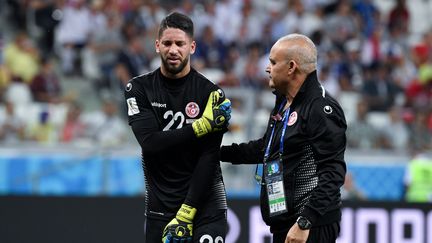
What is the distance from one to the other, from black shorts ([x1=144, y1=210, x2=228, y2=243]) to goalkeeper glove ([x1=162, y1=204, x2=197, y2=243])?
0.32 feet

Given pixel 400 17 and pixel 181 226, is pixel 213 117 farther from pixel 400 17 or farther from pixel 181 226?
pixel 400 17

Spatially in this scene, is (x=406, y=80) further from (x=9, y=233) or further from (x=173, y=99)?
(x=173, y=99)

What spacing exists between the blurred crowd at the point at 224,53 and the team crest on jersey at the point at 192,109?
746 centimetres

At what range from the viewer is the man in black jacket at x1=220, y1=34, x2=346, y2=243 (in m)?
6.00

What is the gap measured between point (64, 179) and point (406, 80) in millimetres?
7233

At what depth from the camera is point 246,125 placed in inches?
492

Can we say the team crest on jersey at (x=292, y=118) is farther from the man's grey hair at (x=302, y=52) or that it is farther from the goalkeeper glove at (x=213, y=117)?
the goalkeeper glove at (x=213, y=117)

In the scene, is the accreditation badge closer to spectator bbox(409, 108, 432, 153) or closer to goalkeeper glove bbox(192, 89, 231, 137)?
goalkeeper glove bbox(192, 89, 231, 137)

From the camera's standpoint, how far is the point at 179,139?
636 centimetres

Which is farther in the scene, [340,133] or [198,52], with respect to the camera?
[198,52]

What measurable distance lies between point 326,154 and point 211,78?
9790 millimetres

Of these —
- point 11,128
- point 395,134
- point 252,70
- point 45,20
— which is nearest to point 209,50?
point 252,70

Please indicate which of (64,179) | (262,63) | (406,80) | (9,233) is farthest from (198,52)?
(9,233)

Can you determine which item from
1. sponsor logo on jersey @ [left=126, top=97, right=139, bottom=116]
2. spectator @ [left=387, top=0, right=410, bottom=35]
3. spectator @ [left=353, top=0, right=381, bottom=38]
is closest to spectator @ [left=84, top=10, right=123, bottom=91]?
spectator @ [left=353, top=0, right=381, bottom=38]
